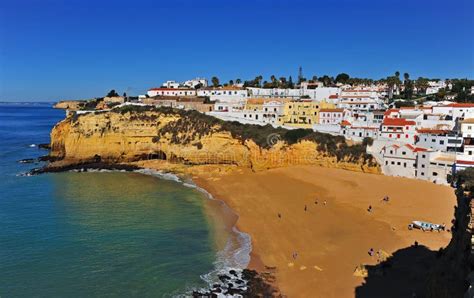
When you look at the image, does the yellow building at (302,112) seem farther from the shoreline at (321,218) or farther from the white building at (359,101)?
the shoreline at (321,218)

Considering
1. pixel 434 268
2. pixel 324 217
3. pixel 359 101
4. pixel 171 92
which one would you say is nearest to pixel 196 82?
pixel 171 92

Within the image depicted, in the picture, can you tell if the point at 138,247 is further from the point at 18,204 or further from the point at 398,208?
the point at 398,208

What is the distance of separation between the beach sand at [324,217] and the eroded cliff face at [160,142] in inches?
118

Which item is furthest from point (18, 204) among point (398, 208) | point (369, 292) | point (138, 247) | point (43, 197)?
point (398, 208)

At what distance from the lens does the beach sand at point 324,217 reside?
21234 mm

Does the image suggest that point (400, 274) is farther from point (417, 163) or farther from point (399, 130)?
point (399, 130)

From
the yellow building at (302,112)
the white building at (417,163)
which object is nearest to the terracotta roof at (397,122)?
the white building at (417,163)

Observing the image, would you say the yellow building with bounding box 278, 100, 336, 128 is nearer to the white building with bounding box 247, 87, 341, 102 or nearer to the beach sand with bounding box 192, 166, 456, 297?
the white building with bounding box 247, 87, 341, 102

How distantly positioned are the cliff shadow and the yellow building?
113 feet

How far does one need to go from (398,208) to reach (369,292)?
43.9 ft

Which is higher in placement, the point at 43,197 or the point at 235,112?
the point at 235,112

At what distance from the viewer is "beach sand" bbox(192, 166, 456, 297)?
69.7 feet

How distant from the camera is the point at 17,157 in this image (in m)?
58.7

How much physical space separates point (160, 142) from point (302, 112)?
2093 centimetres
